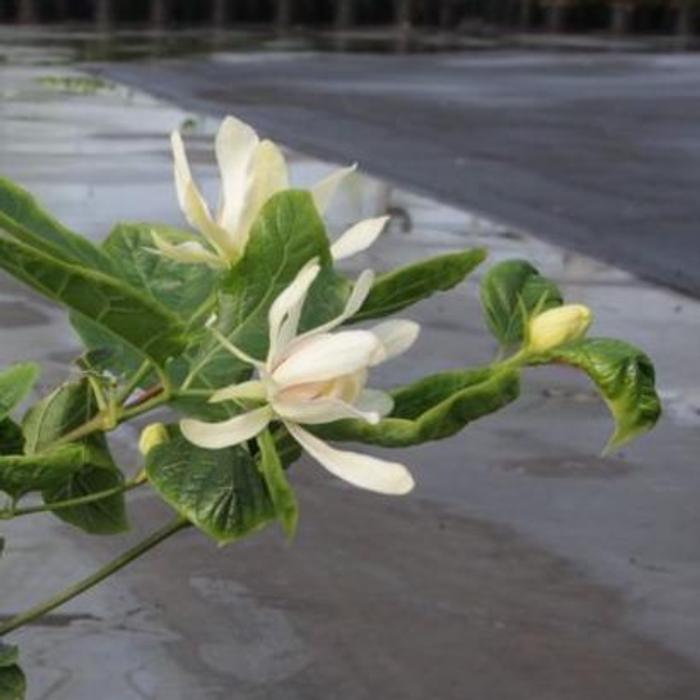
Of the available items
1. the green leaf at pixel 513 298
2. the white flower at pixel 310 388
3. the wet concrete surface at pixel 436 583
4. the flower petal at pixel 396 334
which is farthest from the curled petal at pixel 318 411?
the wet concrete surface at pixel 436 583

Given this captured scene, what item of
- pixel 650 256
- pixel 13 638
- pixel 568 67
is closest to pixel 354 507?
pixel 13 638

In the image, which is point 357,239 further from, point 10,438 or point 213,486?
point 10,438

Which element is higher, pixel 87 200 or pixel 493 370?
pixel 493 370

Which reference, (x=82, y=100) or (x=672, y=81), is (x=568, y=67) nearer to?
(x=672, y=81)

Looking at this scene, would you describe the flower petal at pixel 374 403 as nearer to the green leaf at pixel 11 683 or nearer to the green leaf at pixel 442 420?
the green leaf at pixel 442 420

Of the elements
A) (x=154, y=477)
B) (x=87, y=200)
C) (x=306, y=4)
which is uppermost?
(x=154, y=477)

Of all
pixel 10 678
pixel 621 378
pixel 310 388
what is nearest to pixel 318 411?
pixel 310 388

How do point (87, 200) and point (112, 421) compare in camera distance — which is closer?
point (112, 421)
